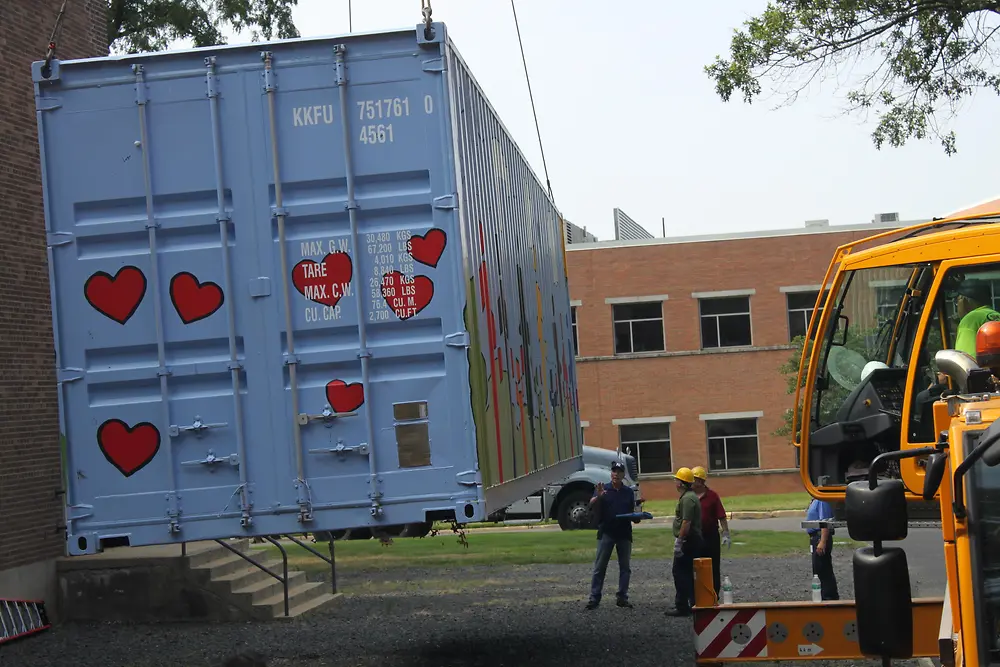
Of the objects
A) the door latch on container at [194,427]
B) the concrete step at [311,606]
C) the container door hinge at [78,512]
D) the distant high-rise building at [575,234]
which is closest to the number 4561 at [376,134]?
the door latch on container at [194,427]

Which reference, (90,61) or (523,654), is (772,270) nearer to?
(523,654)

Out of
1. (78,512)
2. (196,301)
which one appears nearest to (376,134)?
(196,301)

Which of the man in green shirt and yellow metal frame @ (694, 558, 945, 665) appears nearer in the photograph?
yellow metal frame @ (694, 558, 945, 665)

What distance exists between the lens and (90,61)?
8.24 m

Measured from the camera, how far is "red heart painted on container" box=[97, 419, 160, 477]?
8141 mm

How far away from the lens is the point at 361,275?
8172 mm

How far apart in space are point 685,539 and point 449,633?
285cm

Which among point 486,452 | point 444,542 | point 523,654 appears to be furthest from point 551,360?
point 444,542

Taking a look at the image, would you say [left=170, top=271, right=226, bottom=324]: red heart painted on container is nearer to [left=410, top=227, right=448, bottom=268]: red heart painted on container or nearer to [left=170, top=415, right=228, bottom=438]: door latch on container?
[left=170, top=415, right=228, bottom=438]: door latch on container

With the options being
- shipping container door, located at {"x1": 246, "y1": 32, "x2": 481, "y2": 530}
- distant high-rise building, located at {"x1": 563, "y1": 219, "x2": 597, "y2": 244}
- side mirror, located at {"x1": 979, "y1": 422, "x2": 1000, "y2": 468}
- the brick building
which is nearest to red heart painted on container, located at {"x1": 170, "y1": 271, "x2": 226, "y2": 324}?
shipping container door, located at {"x1": 246, "y1": 32, "x2": 481, "y2": 530}

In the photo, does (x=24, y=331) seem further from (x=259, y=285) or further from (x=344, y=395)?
(x=344, y=395)

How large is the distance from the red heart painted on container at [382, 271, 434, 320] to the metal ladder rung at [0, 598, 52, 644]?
27.3 ft

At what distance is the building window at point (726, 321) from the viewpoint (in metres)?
40.9

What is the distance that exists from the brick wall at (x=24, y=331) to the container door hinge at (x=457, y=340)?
8.86 meters
